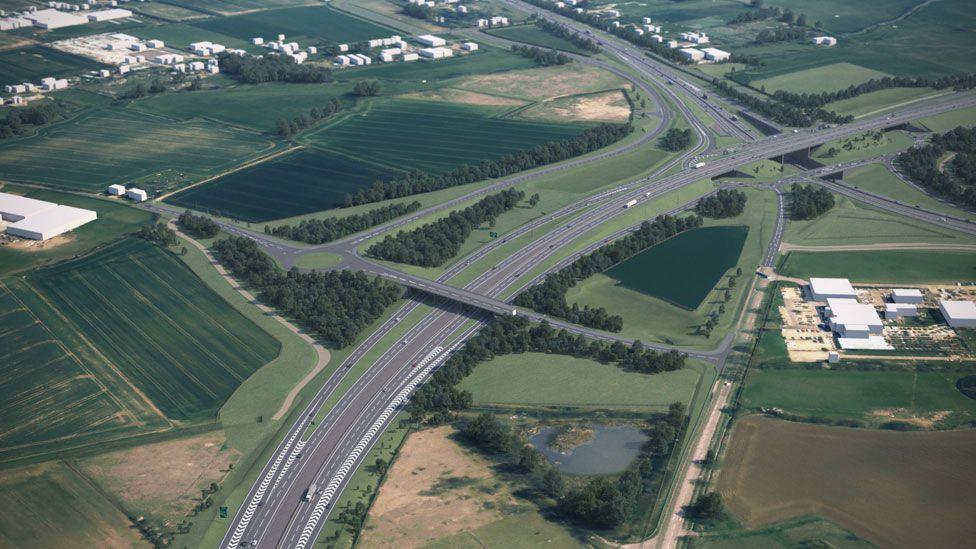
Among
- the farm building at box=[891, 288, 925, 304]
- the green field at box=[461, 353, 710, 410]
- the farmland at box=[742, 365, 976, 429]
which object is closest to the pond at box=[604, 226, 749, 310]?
the green field at box=[461, 353, 710, 410]

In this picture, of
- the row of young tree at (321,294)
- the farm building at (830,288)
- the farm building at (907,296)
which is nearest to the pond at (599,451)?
the row of young tree at (321,294)

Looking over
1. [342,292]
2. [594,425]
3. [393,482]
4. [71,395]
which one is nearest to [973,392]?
[594,425]

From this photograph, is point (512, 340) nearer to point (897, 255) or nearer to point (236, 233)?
point (236, 233)

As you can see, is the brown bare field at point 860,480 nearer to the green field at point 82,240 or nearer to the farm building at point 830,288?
the farm building at point 830,288

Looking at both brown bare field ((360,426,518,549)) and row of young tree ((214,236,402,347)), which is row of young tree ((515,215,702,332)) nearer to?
row of young tree ((214,236,402,347))

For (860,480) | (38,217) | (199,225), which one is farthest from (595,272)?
(38,217)

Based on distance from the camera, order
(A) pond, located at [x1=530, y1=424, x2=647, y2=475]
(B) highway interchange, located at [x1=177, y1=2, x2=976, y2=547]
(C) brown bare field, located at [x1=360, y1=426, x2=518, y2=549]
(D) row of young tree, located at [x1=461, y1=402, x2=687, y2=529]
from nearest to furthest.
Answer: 1. (C) brown bare field, located at [x1=360, y1=426, x2=518, y2=549]
2. (D) row of young tree, located at [x1=461, y1=402, x2=687, y2=529]
3. (B) highway interchange, located at [x1=177, y1=2, x2=976, y2=547]
4. (A) pond, located at [x1=530, y1=424, x2=647, y2=475]
